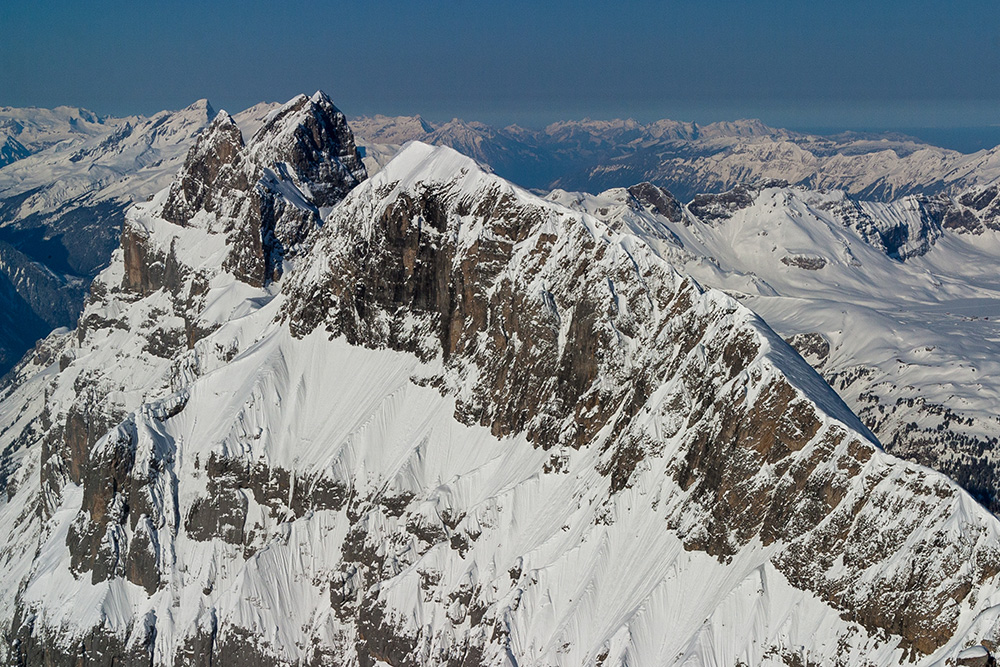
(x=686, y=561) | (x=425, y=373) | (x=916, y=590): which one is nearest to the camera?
(x=916, y=590)

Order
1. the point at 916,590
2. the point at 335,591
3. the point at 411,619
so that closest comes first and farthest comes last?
1. the point at 916,590
2. the point at 411,619
3. the point at 335,591

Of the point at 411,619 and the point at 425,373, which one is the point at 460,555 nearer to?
the point at 411,619

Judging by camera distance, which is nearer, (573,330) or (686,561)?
(686,561)

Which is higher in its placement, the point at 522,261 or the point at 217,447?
the point at 522,261

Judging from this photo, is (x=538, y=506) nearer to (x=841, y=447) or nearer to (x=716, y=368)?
(x=716, y=368)

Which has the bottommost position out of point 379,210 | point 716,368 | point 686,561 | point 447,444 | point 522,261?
point 686,561

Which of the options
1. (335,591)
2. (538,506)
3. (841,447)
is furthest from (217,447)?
(841,447)
